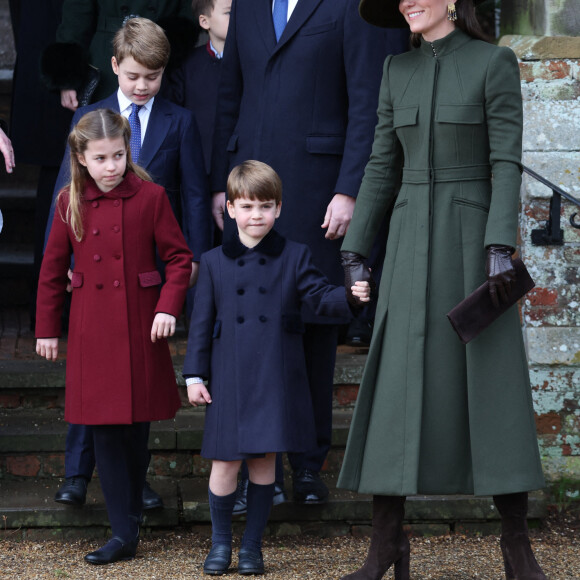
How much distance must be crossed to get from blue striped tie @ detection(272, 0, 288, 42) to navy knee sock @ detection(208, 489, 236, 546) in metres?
1.61

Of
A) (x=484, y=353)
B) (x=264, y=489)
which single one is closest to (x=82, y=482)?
(x=264, y=489)

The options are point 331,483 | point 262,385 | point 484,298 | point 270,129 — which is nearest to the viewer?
point 484,298

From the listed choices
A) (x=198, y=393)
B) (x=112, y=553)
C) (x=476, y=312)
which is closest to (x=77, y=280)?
(x=198, y=393)

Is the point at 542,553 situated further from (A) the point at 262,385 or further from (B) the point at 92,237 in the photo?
(B) the point at 92,237

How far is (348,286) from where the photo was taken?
358 cm

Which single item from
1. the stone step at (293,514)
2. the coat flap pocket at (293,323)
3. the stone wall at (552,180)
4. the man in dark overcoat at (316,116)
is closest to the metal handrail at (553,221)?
the stone wall at (552,180)

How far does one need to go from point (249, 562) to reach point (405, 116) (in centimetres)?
151

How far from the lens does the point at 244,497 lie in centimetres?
422

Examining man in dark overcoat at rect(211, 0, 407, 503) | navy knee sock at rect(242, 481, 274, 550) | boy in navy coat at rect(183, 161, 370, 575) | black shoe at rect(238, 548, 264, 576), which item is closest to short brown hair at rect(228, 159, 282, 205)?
boy in navy coat at rect(183, 161, 370, 575)

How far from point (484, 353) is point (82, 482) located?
1665 millimetres

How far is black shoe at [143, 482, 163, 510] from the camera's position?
430 cm

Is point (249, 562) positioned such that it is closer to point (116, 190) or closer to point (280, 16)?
point (116, 190)

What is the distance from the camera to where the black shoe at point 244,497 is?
13.6 ft

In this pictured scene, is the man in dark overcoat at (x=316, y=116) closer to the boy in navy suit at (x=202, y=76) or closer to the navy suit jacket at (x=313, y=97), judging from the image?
the navy suit jacket at (x=313, y=97)
